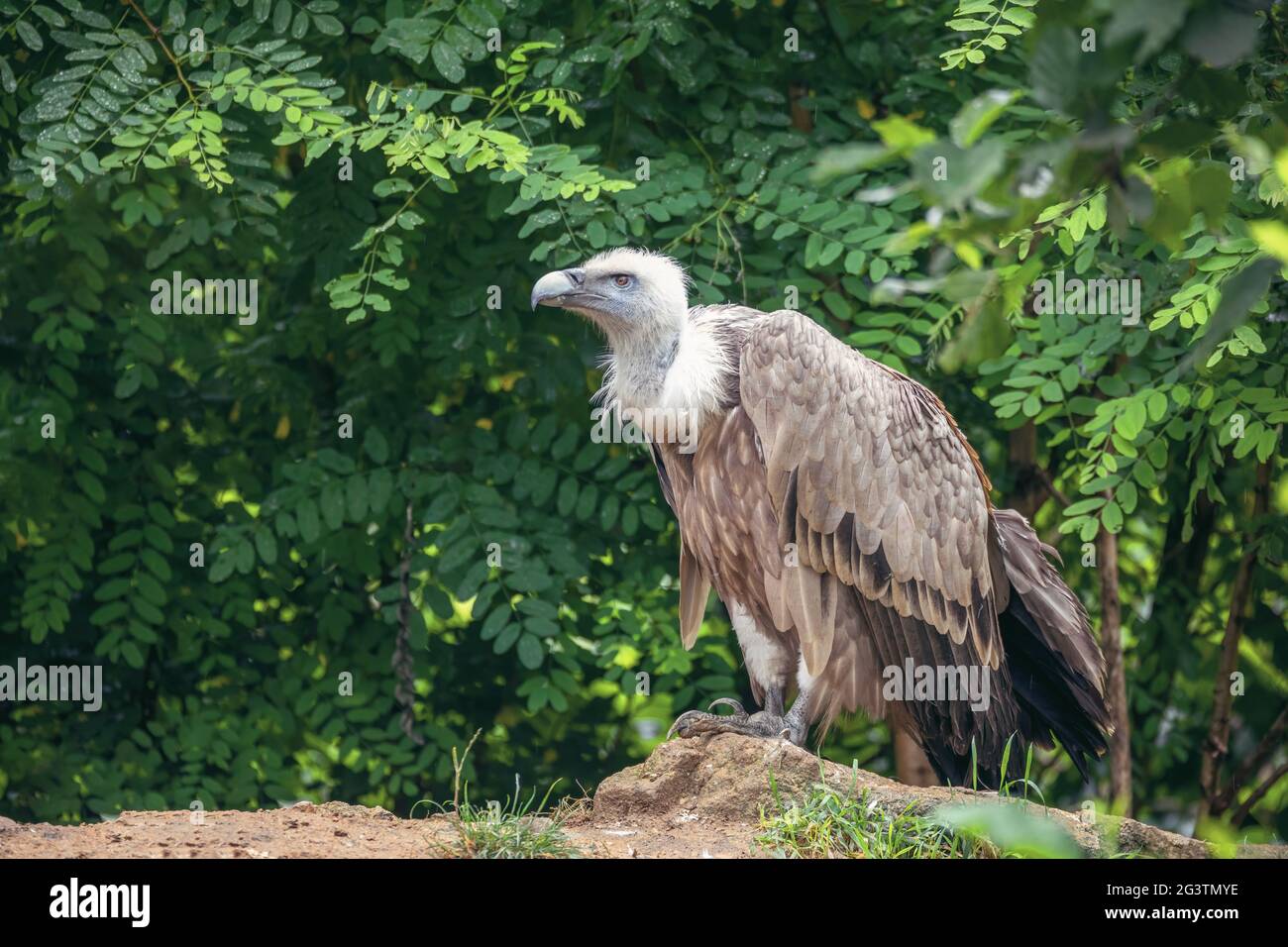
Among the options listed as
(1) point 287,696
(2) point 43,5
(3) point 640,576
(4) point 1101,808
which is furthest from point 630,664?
(2) point 43,5

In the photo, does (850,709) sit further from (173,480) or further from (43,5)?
(43,5)

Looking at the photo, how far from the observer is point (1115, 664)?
7422mm

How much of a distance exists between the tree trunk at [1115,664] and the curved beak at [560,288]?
3288 mm

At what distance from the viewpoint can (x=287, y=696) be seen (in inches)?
288

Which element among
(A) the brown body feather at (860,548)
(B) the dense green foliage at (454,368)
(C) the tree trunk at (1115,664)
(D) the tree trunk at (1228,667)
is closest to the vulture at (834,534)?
(A) the brown body feather at (860,548)

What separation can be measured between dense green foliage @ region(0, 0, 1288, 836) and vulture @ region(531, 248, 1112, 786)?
54 cm

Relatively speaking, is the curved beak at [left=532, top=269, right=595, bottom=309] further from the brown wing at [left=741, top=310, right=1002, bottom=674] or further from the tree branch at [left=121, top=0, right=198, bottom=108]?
the tree branch at [left=121, top=0, right=198, bottom=108]

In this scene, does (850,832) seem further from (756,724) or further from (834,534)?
(834,534)

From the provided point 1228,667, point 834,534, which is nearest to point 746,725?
point 834,534

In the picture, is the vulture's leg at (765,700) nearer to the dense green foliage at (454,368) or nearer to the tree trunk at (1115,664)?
the dense green foliage at (454,368)

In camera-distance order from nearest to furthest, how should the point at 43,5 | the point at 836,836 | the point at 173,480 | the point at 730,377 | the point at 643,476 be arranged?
1. the point at 836,836
2. the point at 730,377
3. the point at 43,5
4. the point at 643,476
5. the point at 173,480

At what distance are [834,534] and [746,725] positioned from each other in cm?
79

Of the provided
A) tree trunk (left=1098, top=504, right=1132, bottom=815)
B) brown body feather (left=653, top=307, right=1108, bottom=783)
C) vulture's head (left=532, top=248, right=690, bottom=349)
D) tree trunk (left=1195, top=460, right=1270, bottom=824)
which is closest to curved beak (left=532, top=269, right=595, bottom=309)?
vulture's head (left=532, top=248, right=690, bottom=349)

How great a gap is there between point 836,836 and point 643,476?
2.93 m
